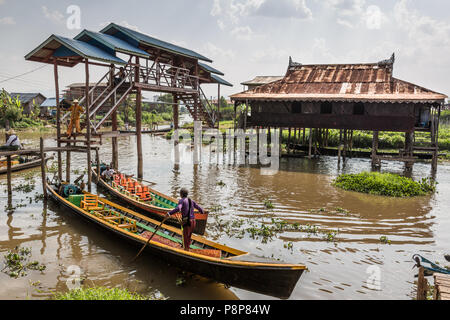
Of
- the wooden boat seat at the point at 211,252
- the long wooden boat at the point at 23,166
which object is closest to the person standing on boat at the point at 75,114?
the long wooden boat at the point at 23,166

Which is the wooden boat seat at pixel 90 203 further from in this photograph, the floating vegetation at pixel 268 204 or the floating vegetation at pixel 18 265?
the floating vegetation at pixel 268 204

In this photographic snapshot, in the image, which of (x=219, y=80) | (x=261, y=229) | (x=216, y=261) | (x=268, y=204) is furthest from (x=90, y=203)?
→ (x=219, y=80)

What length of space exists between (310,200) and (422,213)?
4.43 meters

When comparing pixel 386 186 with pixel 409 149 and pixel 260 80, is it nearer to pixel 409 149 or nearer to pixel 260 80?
pixel 409 149

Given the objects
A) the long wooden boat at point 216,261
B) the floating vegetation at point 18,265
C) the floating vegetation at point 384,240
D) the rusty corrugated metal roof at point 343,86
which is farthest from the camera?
the rusty corrugated metal roof at point 343,86

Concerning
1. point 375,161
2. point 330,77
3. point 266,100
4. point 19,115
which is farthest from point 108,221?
point 19,115

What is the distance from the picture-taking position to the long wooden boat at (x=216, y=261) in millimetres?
6191

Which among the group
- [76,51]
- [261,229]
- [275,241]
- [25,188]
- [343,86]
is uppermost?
[343,86]

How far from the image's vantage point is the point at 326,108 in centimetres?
2327

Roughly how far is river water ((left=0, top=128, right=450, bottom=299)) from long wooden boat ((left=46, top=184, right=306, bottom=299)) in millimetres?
559

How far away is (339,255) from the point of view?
30.0 ft

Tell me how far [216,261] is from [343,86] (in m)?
19.9

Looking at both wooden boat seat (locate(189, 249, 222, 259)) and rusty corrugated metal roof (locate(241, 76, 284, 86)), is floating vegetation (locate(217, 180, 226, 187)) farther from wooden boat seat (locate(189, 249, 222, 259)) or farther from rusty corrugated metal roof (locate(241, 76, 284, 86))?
rusty corrugated metal roof (locate(241, 76, 284, 86))

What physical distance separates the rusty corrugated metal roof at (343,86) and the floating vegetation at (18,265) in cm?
1776
